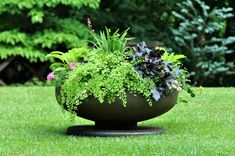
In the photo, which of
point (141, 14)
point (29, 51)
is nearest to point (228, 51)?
point (141, 14)

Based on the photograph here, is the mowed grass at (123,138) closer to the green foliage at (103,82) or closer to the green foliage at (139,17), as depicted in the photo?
the green foliage at (103,82)

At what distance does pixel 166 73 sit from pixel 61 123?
1.68 meters

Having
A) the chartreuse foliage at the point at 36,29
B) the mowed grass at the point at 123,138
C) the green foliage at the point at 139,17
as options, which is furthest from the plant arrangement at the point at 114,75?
the green foliage at the point at 139,17

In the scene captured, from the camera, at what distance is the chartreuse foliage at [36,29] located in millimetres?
14250

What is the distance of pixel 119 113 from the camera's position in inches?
266

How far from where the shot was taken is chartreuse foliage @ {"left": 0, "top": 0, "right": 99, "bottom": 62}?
46.8 ft

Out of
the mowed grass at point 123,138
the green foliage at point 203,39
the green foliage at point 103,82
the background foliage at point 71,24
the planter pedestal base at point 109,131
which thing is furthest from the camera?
the green foliage at point 203,39

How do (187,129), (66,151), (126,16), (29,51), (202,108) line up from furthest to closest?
(126,16) → (29,51) → (202,108) → (187,129) → (66,151)

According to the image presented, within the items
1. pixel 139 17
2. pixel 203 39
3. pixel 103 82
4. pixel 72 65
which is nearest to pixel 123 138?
pixel 103 82

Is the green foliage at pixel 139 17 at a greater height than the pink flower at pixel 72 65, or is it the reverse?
the green foliage at pixel 139 17

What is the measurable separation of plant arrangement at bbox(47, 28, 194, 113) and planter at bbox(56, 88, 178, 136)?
55mm

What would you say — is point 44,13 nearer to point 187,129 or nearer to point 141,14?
point 141,14

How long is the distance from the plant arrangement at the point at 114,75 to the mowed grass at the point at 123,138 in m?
0.42

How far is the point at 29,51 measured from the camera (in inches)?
566
